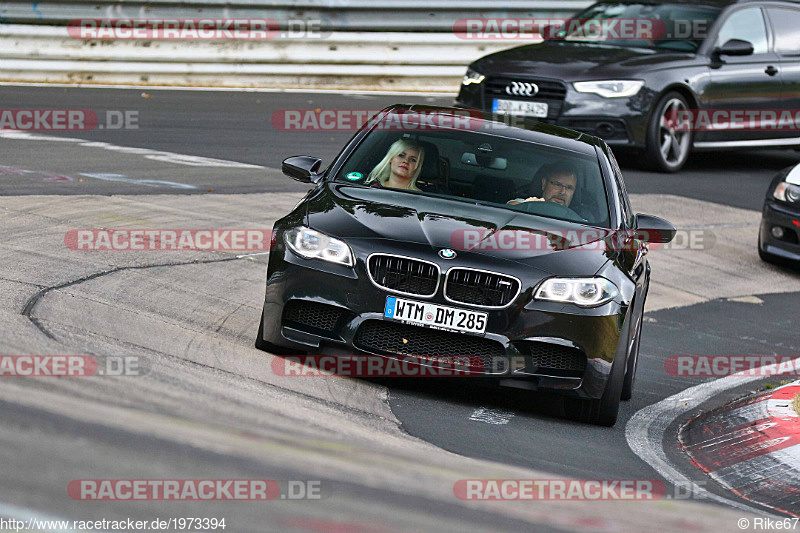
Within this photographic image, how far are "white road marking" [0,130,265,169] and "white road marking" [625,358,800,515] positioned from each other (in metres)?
6.60

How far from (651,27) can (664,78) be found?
1254 mm

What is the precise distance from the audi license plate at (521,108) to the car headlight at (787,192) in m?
3.23

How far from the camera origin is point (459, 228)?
258 inches

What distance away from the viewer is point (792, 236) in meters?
11.6

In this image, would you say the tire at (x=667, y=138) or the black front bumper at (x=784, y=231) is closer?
the black front bumper at (x=784, y=231)

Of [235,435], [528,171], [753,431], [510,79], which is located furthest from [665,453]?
[510,79]

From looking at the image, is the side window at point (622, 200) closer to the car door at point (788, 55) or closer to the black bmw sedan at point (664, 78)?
the black bmw sedan at point (664, 78)

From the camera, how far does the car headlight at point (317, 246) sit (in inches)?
251

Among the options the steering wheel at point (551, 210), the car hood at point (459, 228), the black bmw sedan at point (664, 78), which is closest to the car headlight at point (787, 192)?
the black bmw sedan at point (664, 78)

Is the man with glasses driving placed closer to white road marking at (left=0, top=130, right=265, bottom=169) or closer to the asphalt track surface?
the asphalt track surface

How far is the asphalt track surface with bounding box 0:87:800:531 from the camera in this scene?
3.77m

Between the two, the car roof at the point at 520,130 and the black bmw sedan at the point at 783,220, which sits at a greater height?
the car roof at the point at 520,130

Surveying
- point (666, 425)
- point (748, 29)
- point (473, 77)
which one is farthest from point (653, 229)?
point (748, 29)

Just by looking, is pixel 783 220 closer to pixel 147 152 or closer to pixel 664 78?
pixel 664 78
